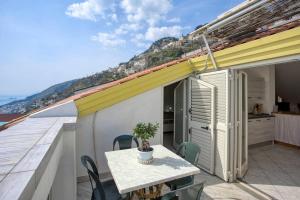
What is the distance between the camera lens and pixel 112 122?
14.1ft

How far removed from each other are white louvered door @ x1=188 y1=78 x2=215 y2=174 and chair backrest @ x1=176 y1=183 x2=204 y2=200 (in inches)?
101

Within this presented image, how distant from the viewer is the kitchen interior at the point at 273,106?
20.0ft

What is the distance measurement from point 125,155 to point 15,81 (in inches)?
122


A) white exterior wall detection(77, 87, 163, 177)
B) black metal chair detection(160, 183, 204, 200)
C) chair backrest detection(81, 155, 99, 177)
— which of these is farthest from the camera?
white exterior wall detection(77, 87, 163, 177)

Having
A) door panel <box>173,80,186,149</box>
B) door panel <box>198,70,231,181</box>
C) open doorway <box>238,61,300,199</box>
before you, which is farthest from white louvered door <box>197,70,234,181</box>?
door panel <box>173,80,186,149</box>

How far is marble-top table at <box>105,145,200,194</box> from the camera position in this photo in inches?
81.9

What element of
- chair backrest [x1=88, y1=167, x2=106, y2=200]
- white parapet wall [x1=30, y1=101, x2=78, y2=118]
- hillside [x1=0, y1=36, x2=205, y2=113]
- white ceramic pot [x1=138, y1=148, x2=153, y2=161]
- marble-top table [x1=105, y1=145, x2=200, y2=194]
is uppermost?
hillside [x1=0, y1=36, x2=205, y2=113]

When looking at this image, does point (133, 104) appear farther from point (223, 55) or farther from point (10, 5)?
point (10, 5)

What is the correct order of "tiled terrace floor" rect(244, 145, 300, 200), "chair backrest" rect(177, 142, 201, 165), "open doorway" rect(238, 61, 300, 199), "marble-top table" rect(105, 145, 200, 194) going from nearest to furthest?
"marble-top table" rect(105, 145, 200, 194) < "chair backrest" rect(177, 142, 201, 165) < "tiled terrace floor" rect(244, 145, 300, 200) < "open doorway" rect(238, 61, 300, 199)

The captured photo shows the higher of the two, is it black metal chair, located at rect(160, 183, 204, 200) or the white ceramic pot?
the white ceramic pot

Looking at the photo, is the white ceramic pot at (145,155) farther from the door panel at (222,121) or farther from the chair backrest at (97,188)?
the door panel at (222,121)

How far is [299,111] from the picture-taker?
6.57 meters

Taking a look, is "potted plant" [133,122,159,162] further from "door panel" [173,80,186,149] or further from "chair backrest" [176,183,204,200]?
"door panel" [173,80,186,149]

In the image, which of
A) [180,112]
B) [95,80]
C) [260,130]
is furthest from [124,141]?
[95,80]
